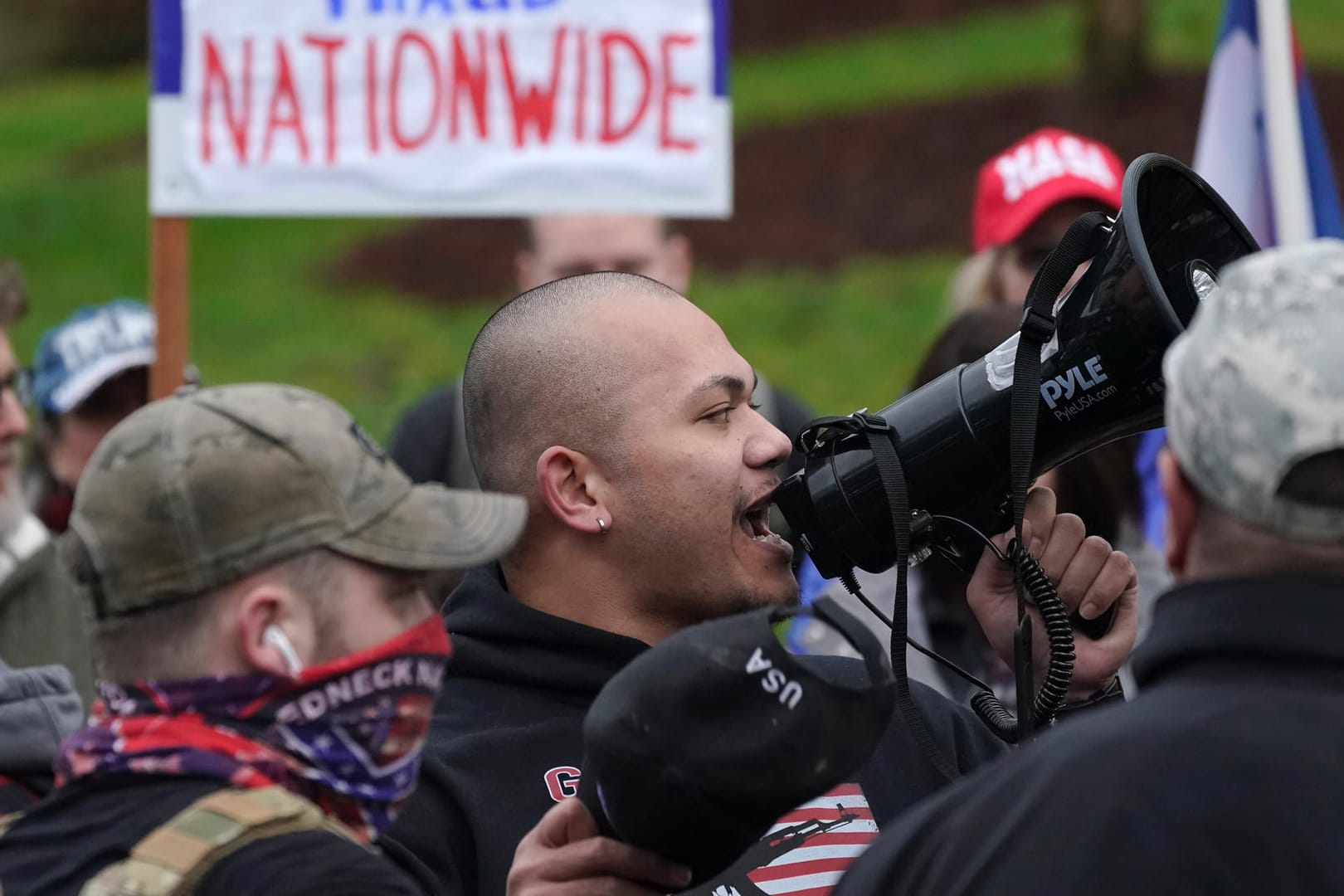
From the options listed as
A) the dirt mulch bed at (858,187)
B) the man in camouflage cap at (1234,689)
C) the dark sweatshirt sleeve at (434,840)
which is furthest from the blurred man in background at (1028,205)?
the dirt mulch bed at (858,187)

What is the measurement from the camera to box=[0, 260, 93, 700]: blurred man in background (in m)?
4.29

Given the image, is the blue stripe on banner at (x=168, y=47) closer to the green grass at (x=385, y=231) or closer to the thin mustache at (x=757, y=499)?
the thin mustache at (x=757, y=499)

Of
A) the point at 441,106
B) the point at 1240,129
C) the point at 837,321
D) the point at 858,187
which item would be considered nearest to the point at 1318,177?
the point at 1240,129

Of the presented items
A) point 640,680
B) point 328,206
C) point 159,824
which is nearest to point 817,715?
point 640,680

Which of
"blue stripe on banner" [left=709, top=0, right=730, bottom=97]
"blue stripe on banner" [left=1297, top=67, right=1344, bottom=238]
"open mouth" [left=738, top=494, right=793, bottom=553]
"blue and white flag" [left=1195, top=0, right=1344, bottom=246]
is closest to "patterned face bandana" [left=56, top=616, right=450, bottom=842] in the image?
"open mouth" [left=738, top=494, right=793, bottom=553]

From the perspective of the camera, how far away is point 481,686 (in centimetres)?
290

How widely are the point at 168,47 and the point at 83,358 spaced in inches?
37.6

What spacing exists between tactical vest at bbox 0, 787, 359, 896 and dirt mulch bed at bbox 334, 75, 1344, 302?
1029cm

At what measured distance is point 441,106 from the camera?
498 cm

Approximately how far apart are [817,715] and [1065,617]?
0.81 m

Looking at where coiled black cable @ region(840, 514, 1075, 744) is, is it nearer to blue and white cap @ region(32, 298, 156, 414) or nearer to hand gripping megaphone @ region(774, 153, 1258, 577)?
hand gripping megaphone @ region(774, 153, 1258, 577)

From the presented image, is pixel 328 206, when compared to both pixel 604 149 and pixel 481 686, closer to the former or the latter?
pixel 604 149

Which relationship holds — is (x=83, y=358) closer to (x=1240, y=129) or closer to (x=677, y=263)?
(x=677, y=263)

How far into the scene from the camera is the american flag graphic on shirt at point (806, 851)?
8.69 ft
